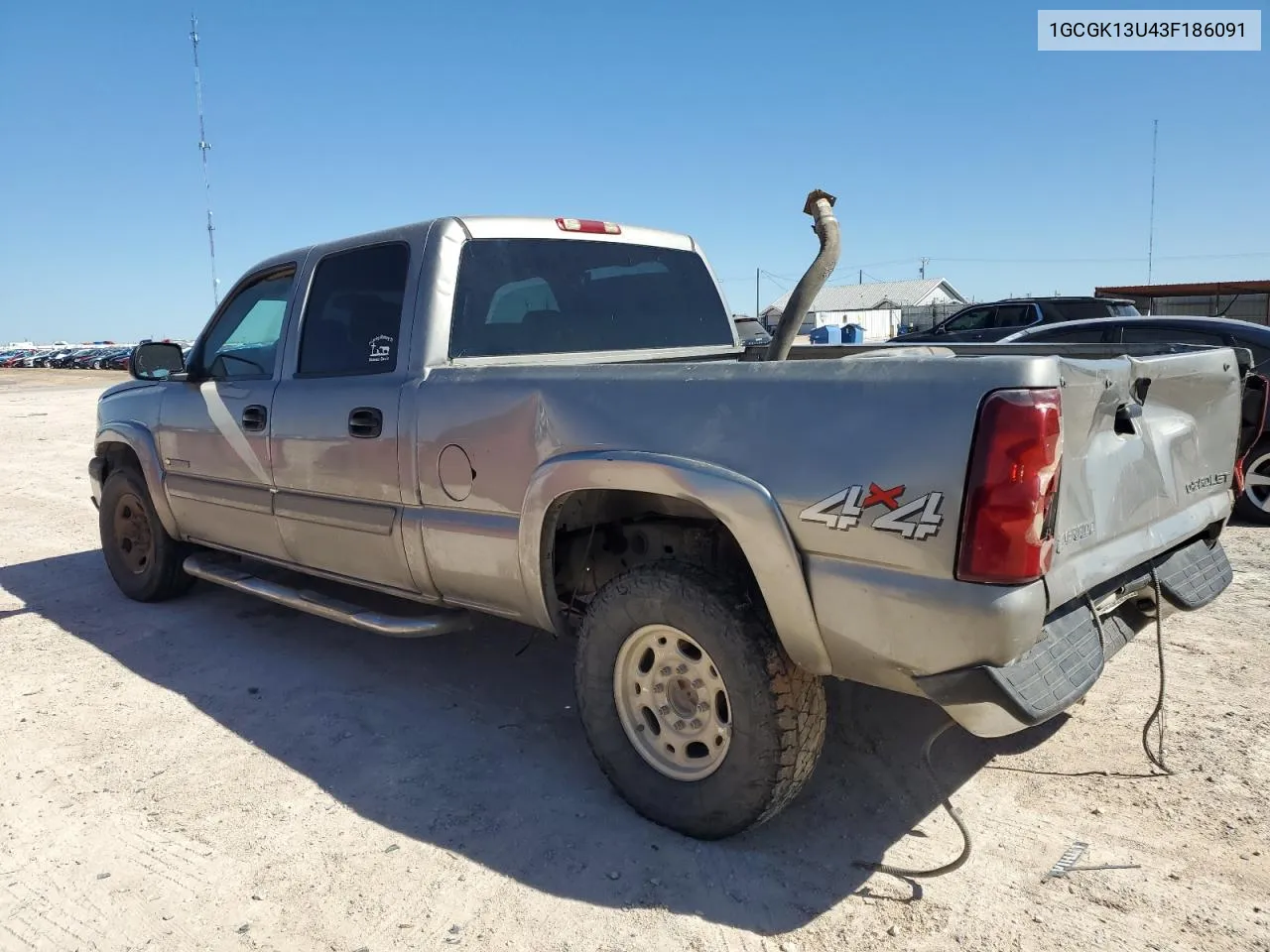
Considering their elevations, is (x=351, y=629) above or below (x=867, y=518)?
below

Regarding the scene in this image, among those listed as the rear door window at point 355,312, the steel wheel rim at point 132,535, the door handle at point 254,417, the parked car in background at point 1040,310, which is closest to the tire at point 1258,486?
the parked car in background at point 1040,310

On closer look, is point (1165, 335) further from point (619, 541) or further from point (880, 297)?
point (880, 297)

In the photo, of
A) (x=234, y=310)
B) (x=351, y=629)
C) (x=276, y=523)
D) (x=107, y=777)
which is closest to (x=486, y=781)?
(x=107, y=777)

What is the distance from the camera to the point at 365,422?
3750mm

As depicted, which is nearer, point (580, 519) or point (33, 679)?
point (580, 519)

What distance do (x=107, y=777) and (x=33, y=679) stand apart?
1392 mm

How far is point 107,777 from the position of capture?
3.44 meters

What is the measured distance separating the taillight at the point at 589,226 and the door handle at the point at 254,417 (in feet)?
5.34

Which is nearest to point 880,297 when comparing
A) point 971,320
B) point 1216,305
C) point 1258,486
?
point 1216,305

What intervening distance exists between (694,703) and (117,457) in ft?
14.8

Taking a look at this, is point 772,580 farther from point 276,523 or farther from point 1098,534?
point 276,523

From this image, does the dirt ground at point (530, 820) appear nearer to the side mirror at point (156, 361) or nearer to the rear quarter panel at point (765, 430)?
the rear quarter panel at point (765, 430)

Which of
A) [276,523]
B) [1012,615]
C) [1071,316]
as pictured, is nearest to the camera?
[1012,615]

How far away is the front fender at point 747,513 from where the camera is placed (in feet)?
8.29
